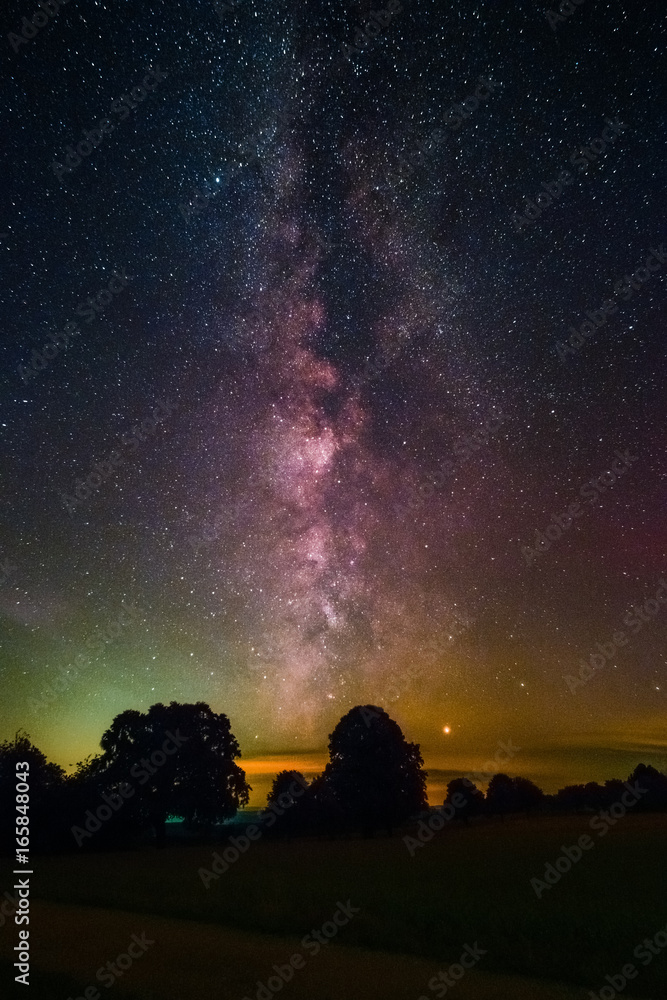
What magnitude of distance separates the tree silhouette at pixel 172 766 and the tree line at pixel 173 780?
6 cm

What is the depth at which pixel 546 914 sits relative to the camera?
12.8 m

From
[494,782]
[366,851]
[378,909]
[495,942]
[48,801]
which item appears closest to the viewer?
[495,942]

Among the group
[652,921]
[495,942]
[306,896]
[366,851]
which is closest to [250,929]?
[306,896]

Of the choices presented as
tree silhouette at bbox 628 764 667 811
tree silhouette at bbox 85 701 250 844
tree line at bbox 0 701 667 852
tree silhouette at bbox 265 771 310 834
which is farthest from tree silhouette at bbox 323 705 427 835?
tree silhouette at bbox 628 764 667 811

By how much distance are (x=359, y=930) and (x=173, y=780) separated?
101 ft

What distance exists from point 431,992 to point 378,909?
5509 mm

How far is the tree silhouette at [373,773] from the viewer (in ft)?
142

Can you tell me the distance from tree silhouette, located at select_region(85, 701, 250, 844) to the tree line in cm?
6

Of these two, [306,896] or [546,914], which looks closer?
[546,914]

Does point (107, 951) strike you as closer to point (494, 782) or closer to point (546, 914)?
point (546, 914)

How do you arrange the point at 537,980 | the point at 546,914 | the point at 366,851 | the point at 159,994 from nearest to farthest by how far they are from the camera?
the point at 159,994
the point at 537,980
the point at 546,914
the point at 366,851

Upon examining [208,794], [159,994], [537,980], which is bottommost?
[537,980]

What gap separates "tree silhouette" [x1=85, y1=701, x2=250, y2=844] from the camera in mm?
39125

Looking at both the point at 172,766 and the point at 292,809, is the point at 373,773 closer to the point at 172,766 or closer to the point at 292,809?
the point at 172,766
